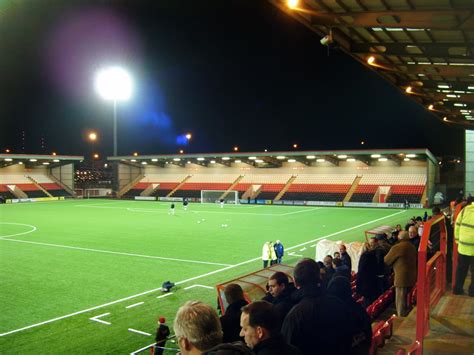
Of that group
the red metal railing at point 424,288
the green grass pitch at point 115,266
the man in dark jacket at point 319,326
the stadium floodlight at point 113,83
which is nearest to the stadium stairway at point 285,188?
the green grass pitch at point 115,266

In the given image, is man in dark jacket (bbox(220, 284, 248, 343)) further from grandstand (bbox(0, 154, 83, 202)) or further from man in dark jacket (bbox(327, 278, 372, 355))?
grandstand (bbox(0, 154, 83, 202))

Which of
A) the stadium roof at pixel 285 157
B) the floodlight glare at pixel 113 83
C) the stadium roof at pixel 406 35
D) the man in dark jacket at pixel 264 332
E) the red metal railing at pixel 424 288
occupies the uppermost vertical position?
the floodlight glare at pixel 113 83

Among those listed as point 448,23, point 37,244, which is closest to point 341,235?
point 37,244

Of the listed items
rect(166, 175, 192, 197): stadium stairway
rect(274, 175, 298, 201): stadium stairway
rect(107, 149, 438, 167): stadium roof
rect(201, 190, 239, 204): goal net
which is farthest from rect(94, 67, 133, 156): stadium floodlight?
rect(274, 175, 298, 201): stadium stairway

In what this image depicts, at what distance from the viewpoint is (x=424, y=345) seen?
233 inches

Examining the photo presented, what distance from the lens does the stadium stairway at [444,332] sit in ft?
19.0

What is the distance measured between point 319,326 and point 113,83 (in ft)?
209

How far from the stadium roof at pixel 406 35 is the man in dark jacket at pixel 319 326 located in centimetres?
544

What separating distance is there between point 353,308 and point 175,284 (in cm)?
1068

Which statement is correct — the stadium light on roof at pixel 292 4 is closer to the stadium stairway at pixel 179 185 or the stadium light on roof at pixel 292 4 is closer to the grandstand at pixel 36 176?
the grandstand at pixel 36 176

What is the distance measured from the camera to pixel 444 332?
6.34m

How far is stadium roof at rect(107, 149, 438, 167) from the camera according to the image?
48.0m

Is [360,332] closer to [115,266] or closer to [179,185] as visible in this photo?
[115,266]

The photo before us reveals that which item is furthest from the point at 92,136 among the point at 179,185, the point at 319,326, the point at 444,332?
the point at 319,326
